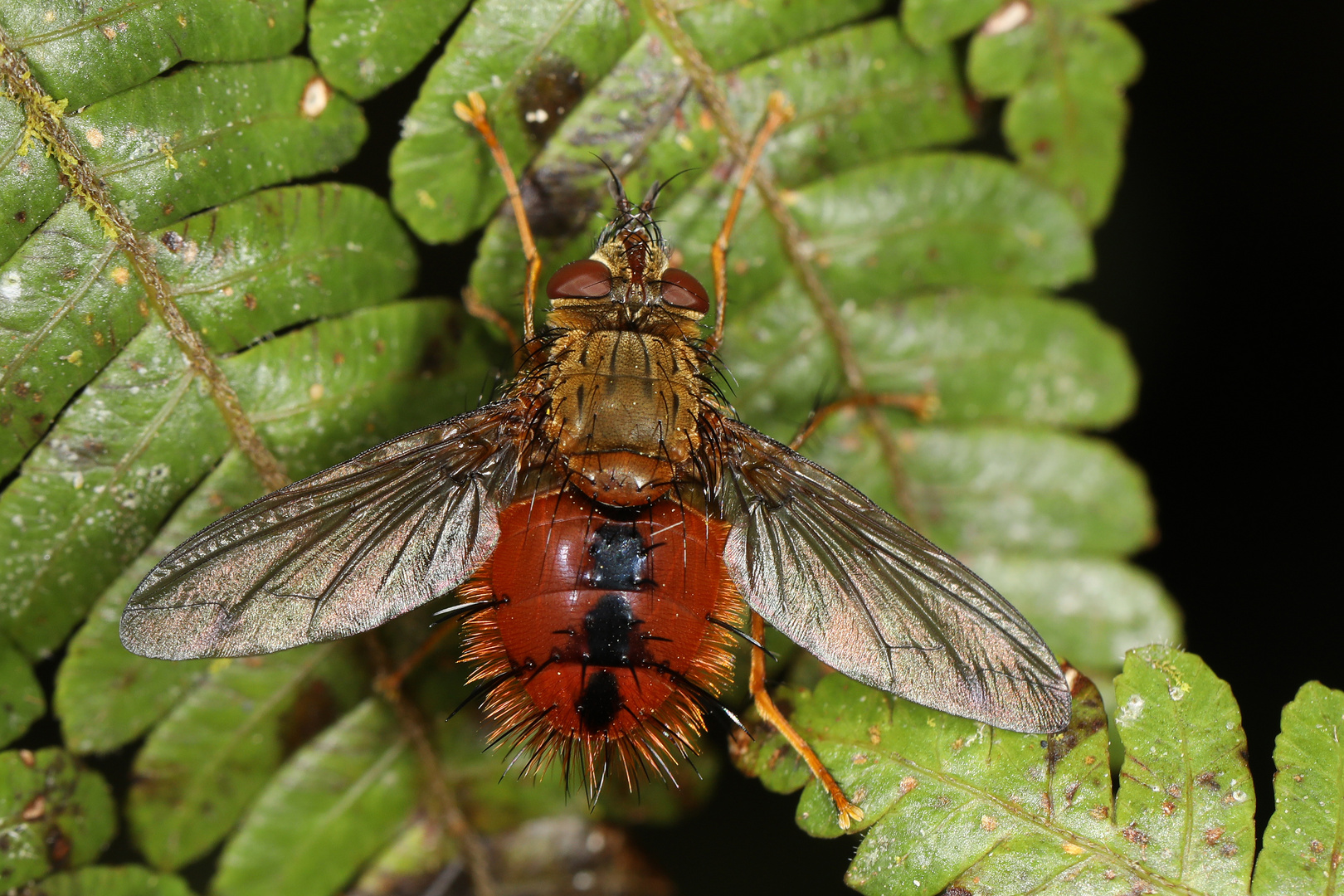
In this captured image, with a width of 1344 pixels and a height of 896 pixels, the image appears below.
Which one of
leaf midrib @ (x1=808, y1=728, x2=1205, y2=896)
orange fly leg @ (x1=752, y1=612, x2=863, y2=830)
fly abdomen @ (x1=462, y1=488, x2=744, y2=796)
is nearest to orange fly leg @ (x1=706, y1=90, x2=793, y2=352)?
fly abdomen @ (x1=462, y1=488, x2=744, y2=796)

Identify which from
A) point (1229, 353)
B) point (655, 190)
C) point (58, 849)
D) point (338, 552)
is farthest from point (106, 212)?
point (1229, 353)

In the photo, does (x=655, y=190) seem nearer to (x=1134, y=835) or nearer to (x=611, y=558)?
(x=611, y=558)

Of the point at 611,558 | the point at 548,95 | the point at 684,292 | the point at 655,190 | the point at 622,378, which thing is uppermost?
the point at 548,95

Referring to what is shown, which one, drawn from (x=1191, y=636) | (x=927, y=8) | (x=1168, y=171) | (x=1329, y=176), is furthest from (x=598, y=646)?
(x=1329, y=176)

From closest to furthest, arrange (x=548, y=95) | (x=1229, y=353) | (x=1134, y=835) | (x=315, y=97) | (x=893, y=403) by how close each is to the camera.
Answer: (x=1134, y=835)
(x=315, y=97)
(x=548, y=95)
(x=893, y=403)
(x=1229, y=353)

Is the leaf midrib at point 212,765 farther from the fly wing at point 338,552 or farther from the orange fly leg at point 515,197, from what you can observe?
the orange fly leg at point 515,197

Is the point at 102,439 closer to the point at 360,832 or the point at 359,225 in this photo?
the point at 359,225
